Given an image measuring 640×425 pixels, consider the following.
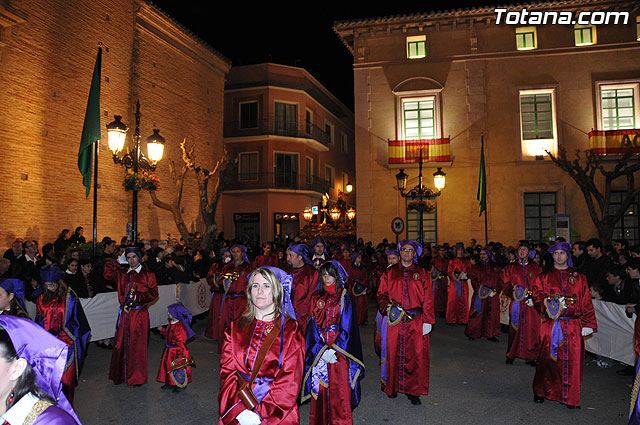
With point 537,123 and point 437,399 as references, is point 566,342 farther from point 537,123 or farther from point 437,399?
point 537,123

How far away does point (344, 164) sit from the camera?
43.6 m

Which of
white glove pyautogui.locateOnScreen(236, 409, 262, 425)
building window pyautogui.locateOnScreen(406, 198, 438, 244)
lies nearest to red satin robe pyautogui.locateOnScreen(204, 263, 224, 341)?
white glove pyautogui.locateOnScreen(236, 409, 262, 425)

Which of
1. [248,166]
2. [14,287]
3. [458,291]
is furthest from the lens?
[248,166]

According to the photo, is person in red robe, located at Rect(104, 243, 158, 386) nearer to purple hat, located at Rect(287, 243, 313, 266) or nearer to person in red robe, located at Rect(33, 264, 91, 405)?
person in red robe, located at Rect(33, 264, 91, 405)

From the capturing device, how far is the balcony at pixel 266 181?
107 ft

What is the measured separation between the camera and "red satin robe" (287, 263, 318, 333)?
25.3ft

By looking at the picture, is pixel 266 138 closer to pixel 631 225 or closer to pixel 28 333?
pixel 631 225

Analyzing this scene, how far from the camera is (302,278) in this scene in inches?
309

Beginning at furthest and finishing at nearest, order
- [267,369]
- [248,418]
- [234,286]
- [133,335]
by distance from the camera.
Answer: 1. [234,286]
2. [133,335]
3. [267,369]
4. [248,418]

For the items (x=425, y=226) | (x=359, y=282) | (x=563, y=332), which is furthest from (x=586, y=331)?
(x=425, y=226)

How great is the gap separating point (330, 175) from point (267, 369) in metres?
36.8

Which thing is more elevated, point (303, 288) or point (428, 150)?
point (428, 150)

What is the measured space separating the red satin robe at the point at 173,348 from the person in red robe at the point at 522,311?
5584 mm

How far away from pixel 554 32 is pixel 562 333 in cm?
1998
